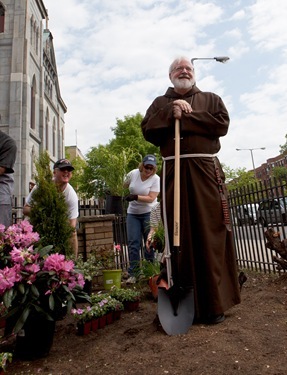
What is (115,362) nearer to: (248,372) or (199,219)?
(248,372)

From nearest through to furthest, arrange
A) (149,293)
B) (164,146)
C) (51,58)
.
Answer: (164,146) → (149,293) → (51,58)

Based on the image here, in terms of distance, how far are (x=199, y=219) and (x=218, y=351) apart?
1.12m

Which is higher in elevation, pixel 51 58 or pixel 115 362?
pixel 51 58

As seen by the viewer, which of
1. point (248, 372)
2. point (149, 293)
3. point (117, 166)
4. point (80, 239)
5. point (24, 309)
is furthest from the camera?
point (117, 166)

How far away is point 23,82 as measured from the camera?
1956cm

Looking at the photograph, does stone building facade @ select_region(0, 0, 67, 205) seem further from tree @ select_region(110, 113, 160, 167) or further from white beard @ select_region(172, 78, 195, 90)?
white beard @ select_region(172, 78, 195, 90)

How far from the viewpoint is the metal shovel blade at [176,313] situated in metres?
2.65

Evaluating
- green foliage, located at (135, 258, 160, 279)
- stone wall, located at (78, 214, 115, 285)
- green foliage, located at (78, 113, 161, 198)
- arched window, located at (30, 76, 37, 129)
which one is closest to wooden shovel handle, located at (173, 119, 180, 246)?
green foliage, located at (135, 258, 160, 279)

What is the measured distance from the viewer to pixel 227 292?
299 cm

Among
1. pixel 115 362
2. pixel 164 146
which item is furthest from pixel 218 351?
pixel 164 146

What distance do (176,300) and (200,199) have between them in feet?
2.94

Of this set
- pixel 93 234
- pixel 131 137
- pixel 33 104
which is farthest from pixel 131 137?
pixel 93 234

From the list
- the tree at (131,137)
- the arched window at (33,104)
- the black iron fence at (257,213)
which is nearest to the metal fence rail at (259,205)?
the black iron fence at (257,213)

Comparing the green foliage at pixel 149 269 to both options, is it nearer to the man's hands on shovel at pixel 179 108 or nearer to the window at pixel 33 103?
the man's hands on shovel at pixel 179 108
